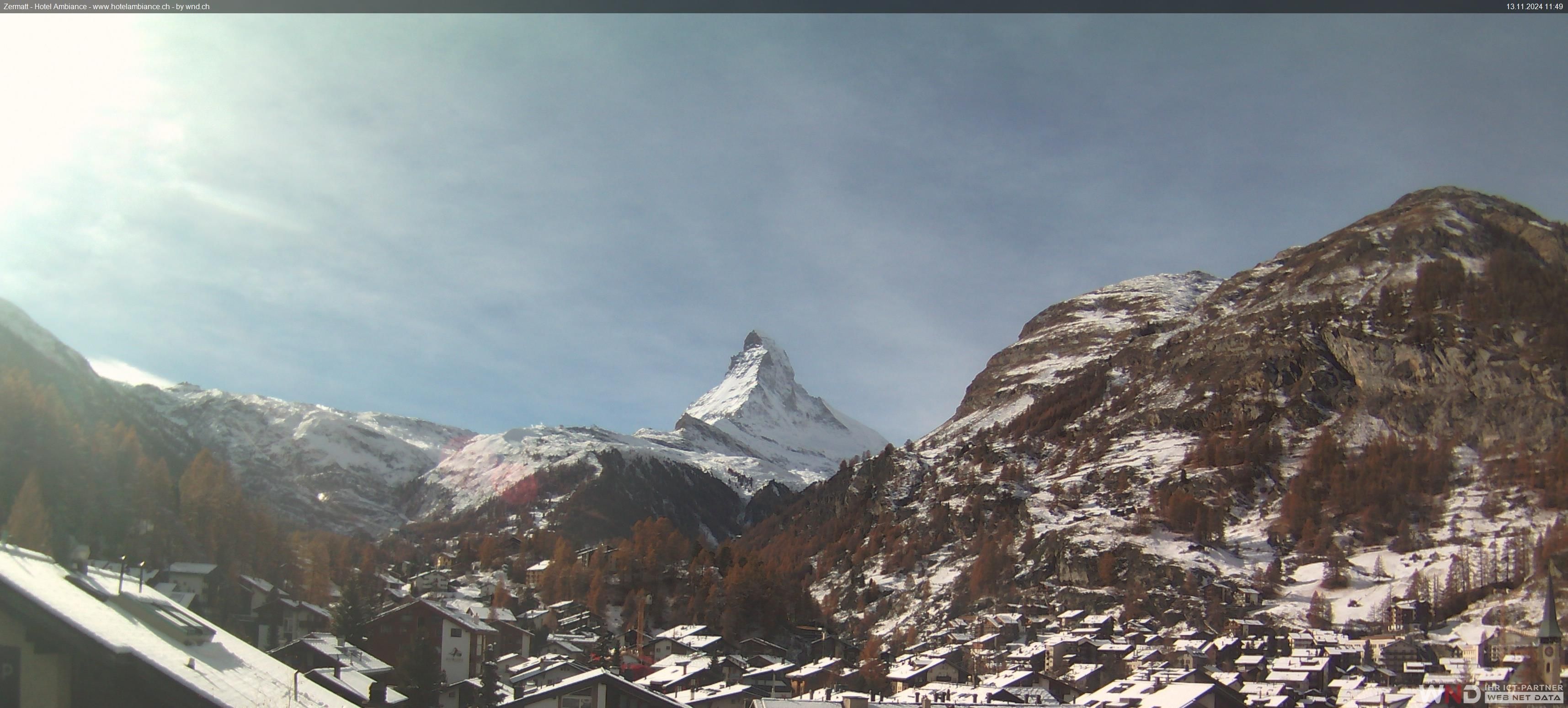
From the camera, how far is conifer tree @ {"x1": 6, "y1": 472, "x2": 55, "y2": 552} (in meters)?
78.6

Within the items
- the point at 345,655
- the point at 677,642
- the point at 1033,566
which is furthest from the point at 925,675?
the point at 1033,566

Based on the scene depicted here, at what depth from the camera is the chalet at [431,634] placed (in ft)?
259

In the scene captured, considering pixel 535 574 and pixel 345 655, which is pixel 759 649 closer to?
pixel 535 574

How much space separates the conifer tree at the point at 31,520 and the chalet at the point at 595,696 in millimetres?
49185

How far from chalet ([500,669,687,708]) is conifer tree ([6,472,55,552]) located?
49.2 metres

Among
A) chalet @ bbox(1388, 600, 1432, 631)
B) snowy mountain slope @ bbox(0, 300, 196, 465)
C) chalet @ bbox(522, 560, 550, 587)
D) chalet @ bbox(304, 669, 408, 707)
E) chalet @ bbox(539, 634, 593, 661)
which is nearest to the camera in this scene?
chalet @ bbox(304, 669, 408, 707)

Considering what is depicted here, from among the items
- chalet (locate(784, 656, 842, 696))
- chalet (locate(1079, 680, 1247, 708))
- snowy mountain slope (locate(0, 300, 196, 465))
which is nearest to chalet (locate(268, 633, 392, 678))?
chalet (locate(784, 656, 842, 696))

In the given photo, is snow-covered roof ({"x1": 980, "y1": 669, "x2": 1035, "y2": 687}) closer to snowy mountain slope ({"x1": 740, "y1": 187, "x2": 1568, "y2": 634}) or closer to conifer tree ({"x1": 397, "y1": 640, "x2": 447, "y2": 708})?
snowy mountain slope ({"x1": 740, "y1": 187, "x2": 1568, "y2": 634})

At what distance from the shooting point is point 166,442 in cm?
19338

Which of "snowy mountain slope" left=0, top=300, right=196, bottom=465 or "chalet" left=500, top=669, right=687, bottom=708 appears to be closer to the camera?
"chalet" left=500, top=669, right=687, bottom=708

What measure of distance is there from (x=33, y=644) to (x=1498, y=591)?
121909 mm

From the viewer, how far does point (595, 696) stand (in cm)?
4312

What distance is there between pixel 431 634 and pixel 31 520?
31954 mm

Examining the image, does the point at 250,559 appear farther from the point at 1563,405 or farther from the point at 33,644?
the point at 1563,405
